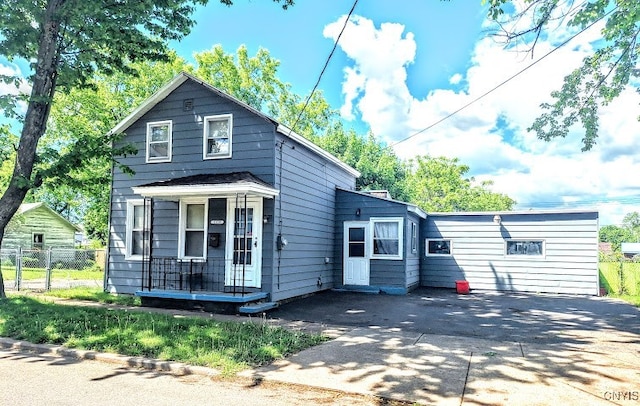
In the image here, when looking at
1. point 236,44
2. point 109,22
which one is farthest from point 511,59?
point 236,44

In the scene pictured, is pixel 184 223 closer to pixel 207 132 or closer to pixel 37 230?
pixel 207 132

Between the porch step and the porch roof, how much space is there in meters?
2.57

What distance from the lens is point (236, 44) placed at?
28.3 metres

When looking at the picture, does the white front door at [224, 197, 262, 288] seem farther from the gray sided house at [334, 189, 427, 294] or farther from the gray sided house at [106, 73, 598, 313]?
the gray sided house at [334, 189, 427, 294]

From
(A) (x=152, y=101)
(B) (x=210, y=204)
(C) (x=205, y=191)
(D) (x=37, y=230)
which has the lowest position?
(D) (x=37, y=230)

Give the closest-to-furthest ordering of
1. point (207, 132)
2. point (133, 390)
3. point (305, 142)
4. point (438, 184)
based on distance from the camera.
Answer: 1. point (133, 390)
2. point (207, 132)
3. point (305, 142)
4. point (438, 184)

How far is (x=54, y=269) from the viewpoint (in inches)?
727

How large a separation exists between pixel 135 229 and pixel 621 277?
16415mm

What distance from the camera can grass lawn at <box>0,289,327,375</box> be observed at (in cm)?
571

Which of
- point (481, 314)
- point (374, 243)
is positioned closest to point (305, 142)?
point (374, 243)

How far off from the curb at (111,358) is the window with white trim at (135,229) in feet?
17.5

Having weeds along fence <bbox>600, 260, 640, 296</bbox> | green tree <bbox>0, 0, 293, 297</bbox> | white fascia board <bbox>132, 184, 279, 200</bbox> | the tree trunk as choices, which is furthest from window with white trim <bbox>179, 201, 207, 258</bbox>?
weeds along fence <bbox>600, 260, 640, 296</bbox>

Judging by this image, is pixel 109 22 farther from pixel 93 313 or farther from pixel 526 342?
pixel 526 342

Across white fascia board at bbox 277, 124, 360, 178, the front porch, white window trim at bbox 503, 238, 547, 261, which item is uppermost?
white fascia board at bbox 277, 124, 360, 178
